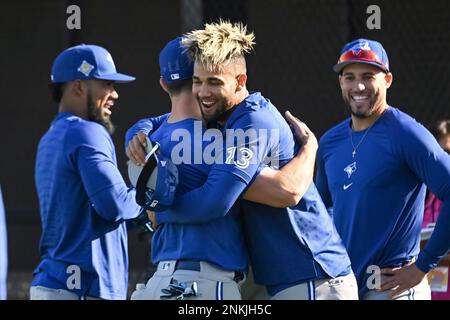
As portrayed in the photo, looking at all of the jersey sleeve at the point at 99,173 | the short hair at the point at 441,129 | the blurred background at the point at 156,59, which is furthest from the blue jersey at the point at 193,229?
the blurred background at the point at 156,59

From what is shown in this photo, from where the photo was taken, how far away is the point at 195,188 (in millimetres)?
4055

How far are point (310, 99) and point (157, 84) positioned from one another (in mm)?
1352

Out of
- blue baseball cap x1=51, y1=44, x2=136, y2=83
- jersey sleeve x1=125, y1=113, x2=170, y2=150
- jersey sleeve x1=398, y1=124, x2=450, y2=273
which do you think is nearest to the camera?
jersey sleeve x1=125, y1=113, x2=170, y2=150

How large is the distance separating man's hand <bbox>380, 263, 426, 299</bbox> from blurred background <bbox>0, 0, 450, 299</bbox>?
11.0ft

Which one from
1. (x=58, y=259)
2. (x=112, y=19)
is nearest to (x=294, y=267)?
(x=58, y=259)

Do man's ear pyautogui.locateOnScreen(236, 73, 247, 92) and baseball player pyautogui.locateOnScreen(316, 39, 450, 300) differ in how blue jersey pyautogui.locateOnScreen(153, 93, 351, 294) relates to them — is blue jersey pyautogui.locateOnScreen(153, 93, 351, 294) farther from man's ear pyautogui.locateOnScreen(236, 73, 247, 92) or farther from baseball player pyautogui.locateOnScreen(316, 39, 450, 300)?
baseball player pyautogui.locateOnScreen(316, 39, 450, 300)

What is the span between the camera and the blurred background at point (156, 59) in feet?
27.1

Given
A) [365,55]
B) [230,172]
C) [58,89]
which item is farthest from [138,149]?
[365,55]

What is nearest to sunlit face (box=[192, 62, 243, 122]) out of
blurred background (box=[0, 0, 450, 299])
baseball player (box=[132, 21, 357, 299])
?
baseball player (box=[132, 21, 357, 299])

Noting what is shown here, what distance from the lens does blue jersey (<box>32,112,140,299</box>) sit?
480 cm

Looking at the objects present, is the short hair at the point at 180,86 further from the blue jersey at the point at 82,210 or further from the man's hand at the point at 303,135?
the blue jersey at the point at 82,210

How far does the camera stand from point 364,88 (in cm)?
499

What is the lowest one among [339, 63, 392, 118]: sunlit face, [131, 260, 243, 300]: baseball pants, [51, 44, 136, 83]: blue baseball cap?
[131, 260, 243, 300]: baseball pants

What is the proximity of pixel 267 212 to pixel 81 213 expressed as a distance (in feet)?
3.94
